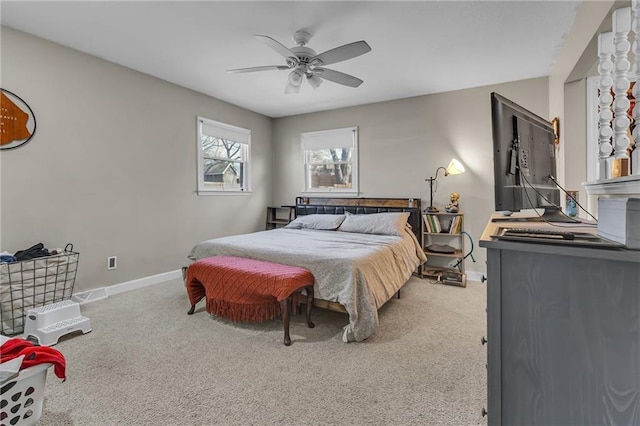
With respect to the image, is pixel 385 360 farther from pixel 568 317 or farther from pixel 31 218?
pixel 31 218

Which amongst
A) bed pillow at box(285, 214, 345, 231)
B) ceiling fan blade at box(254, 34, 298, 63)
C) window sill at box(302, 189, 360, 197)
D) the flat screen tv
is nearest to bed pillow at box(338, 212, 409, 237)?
bed pillow at box(285, 214, 345, 231)

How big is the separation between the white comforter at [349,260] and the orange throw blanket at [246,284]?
140 millimetres

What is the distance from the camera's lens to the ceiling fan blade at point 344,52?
2.22m

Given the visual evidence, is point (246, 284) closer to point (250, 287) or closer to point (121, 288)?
point (250, 287)

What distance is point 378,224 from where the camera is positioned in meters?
3.77

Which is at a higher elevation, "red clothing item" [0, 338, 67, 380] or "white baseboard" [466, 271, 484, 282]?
"red clothing item" [0, 338, 67, 380]

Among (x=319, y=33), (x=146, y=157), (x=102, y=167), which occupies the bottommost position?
(x=102, y=167)

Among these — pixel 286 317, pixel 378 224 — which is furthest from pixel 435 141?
pixel 286 317

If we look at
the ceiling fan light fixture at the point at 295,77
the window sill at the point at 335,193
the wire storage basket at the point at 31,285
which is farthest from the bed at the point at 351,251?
the ceiling fan light fixture at the point at 295,77

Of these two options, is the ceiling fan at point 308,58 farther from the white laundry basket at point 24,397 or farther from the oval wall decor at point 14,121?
the white laundry basket at point 24,397

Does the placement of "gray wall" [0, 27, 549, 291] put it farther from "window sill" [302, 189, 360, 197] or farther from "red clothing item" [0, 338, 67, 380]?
"red clothing item" [0, 338, 67, 380]

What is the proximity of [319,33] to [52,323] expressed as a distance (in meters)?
3.22

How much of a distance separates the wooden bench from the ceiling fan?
67.4 inches

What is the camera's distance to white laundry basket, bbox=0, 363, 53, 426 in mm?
1302
